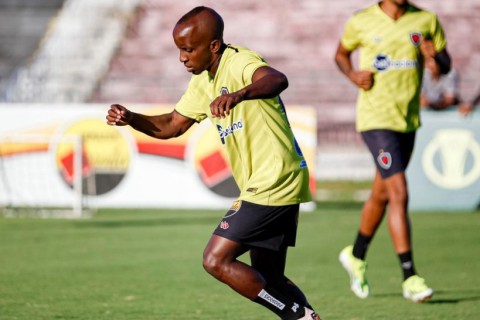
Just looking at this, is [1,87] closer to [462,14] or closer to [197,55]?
[462,14]

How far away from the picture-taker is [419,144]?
17547 mm

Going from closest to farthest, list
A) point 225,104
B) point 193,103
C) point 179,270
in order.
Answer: point 225,104 < point 193,103 < point 179,270

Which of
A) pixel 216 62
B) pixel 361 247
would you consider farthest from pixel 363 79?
pixel 216 62

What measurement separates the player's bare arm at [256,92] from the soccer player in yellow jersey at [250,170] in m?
0.15

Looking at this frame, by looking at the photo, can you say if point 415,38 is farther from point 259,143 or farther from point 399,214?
point 259,143

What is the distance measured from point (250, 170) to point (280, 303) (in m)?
0.76

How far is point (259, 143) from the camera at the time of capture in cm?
583

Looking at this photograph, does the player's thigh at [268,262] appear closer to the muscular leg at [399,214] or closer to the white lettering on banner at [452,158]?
the muscular leg at [399,214]

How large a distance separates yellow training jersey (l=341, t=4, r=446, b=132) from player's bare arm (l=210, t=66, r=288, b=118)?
340 cm

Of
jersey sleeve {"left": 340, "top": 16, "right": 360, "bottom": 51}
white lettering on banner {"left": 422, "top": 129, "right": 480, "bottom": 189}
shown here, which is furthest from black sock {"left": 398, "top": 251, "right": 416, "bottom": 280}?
white lettering on banner {"left": 422, "top": 129, "right": 480, "bottom": 189}

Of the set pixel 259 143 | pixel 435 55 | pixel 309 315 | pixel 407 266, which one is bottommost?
pixel 407 266

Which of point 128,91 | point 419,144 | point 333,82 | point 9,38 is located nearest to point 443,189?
point 419,144

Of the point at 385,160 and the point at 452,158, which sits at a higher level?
the point at 385,160

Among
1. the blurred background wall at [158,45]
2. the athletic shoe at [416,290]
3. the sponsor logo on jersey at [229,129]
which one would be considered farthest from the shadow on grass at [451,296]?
the blurred background wall at [158,45]
